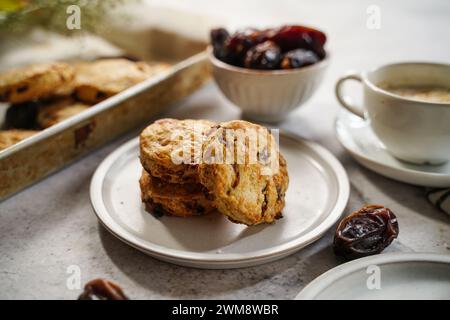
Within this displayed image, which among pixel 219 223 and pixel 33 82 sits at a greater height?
pixel 33 82

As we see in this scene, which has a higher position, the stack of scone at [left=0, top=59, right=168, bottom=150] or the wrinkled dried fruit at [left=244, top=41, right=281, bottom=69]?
the wrinkled dried fruit at [left=244, top=41, right=281, bottom=69]

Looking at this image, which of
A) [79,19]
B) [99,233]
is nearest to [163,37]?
[79,19]

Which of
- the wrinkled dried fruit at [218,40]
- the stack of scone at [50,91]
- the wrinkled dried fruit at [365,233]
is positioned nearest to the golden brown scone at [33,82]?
the stack of scone at [50,91]

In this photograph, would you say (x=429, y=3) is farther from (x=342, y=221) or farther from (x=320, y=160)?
(x=342, y=221)

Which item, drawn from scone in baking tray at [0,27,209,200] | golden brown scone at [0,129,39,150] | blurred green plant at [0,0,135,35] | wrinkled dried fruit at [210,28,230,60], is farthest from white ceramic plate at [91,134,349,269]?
blurred green plant at [0,0,135,35]

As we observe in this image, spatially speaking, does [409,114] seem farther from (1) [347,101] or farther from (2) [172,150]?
(2) [172,150]

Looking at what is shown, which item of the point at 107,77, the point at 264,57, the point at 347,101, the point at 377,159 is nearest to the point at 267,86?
the point at 264,57

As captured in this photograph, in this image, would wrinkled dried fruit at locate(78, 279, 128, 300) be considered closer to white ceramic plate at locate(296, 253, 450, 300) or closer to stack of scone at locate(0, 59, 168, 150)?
white ceramic plate at locate(296, 253, 450, 300)
